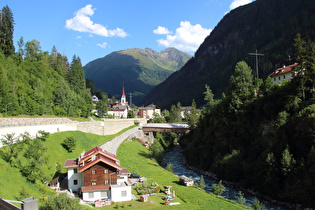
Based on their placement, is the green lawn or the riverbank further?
the riverbank

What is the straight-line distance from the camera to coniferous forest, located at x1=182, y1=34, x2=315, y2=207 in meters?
35.2

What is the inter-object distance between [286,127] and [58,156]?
37933 millimetres

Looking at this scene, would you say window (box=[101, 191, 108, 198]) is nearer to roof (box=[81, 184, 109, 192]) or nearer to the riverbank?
roof (box=[81, 184, 109, 192])

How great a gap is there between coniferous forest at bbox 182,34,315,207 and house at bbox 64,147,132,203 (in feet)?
70.5

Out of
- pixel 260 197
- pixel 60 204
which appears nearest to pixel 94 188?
pixel 60 204

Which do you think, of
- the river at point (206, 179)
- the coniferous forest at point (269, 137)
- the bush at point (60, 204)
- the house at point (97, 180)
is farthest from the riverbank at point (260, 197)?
the bush at point (60, 204)

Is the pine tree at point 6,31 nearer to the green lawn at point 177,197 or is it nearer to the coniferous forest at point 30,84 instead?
the coniferous forest at point 30,84

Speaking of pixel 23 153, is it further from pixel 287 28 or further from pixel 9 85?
pixel 287 28

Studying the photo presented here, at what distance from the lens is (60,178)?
36.2 metres

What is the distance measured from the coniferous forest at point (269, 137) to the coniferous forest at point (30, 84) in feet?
129

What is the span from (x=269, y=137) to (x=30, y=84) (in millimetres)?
58059

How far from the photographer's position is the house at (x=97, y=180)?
3130 cm

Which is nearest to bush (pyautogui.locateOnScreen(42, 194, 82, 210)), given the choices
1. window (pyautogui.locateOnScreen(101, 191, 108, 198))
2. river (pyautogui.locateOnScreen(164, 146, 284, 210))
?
window (pyautogui.locateOnScreen(101, 191, 108, 198))

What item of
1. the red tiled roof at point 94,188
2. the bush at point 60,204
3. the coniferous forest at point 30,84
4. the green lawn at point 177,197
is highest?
the coniferous forest at point 30,84
